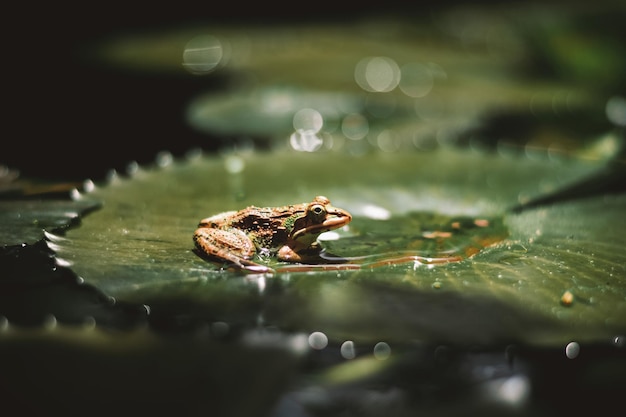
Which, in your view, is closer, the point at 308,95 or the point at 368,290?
the point at 368,290

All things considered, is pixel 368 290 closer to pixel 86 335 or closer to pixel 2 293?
pixel 86 335

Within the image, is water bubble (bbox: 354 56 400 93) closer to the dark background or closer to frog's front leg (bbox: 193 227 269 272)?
the dark background

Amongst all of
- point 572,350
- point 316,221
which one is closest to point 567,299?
point 572,350

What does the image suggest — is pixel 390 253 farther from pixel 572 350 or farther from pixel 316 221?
pixel 572 350

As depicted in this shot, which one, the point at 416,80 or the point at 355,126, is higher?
the point at 416,80

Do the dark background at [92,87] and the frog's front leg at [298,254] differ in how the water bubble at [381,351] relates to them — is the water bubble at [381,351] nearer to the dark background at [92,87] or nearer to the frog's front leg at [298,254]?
the frog's front leg at [298,254]

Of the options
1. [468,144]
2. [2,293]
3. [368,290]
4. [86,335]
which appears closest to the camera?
[86,335]

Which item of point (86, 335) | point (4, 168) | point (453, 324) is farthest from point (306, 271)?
point (4, 168)
